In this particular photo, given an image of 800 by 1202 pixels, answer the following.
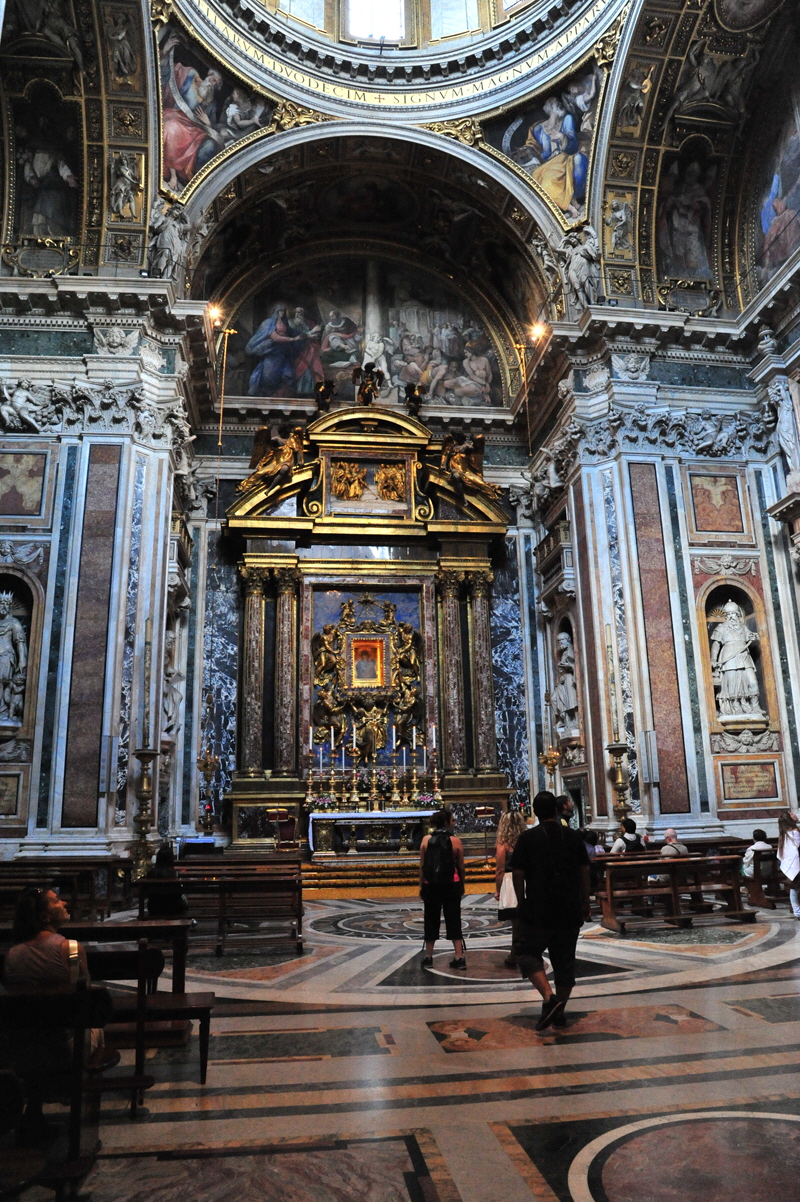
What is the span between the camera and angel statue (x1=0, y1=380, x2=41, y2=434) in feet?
47.5

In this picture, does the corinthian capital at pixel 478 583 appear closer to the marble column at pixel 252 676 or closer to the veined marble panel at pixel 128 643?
the marble column at pixel 252 676

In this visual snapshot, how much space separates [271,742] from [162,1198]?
47.7ft

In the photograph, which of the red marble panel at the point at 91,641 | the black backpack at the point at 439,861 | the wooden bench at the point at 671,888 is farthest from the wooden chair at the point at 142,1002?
the red marble panel at the point at 91,641

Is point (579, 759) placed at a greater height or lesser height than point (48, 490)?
lesser

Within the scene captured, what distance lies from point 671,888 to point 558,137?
14663 millimetres

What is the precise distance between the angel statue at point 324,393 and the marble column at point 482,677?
15.7 ft

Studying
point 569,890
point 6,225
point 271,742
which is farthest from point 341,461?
point 569,890

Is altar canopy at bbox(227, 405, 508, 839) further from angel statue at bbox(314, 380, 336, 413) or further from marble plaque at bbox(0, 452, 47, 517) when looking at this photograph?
marble plaque at bbox(0, 452, 47, 517)

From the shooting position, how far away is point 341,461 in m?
19.2

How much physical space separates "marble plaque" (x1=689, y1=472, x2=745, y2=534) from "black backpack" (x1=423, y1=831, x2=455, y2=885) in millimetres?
10177

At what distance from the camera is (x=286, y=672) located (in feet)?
58.1

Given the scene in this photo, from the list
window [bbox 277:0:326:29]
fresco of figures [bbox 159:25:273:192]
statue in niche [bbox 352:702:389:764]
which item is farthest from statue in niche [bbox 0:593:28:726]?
window [bbox 277:0:326:29]

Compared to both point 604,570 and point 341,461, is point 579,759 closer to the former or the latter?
Result: point 604,570

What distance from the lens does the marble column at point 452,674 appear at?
705 inches
